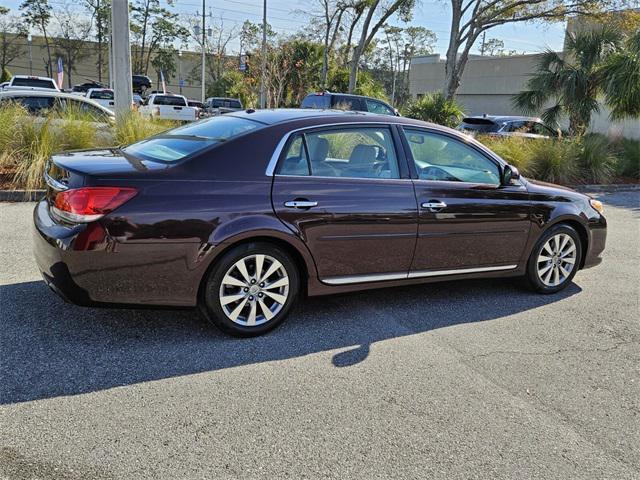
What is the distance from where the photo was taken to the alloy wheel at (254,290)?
375 cm

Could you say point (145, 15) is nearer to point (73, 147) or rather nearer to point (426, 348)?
point (73, 147)

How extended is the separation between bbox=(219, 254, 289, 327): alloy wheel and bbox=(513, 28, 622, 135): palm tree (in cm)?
1424

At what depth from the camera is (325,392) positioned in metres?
3.27

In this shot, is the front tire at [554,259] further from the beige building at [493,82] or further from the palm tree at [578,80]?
the beige building at [493,82]

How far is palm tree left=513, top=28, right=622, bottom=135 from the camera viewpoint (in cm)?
1595

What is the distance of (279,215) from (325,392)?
4.01ft

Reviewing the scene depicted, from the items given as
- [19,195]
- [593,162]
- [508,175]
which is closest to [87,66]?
[593,162]

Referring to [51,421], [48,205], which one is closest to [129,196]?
[48,205]

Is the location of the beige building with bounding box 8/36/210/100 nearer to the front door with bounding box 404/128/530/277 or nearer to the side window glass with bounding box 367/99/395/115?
the side window glass with bounding box 367/99/395/115

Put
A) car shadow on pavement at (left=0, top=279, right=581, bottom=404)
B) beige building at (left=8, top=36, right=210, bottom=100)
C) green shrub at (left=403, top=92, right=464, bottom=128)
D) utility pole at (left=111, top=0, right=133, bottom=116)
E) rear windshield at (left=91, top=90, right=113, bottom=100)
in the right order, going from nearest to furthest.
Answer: car shadow on pavement at (left=0, top=279, right=581, bottom=404) → utility pole at (left=111, top=0, right=133, bottom=116) → green shrub at (left=403, top=92, right=464, bottom=128) → rear windshield at (left=91, top=90, right=113, bottom=100) → beige building at (left=8, top=36, right=210, bottom=100)

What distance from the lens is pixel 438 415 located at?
3109 millimetres

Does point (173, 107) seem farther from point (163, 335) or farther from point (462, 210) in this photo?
point (163, 335)

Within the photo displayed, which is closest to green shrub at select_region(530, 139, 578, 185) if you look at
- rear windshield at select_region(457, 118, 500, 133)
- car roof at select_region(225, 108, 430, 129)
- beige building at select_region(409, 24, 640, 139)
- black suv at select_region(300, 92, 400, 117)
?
rear windshield at select_region(457, 118, 500, 133)

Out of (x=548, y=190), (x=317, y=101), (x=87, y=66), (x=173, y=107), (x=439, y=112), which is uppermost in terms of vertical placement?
(x=87, y=66)
